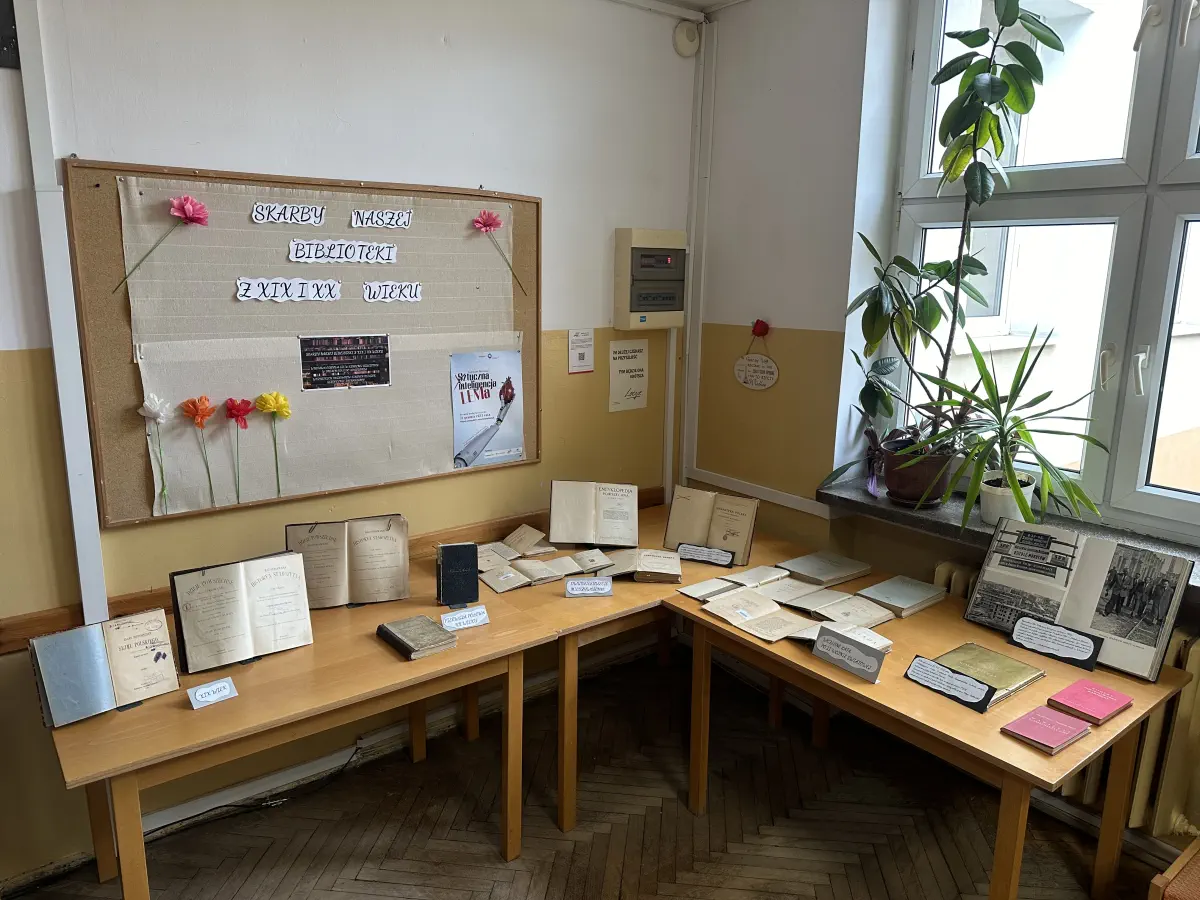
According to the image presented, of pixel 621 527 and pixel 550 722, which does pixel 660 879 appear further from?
pixel 621 527

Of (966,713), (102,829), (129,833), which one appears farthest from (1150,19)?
(102,829)

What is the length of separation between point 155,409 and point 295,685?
2.78 ft

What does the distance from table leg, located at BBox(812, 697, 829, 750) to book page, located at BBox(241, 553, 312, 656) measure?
5.75ft

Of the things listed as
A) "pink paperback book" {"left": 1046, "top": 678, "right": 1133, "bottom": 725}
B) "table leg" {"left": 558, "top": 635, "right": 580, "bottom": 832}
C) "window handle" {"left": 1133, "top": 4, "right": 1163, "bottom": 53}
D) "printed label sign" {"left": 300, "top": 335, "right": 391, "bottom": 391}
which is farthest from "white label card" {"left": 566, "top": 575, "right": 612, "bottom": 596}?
"window handle" {"left": 1133, "top": 4, "right": 1163, "bottom": 53}

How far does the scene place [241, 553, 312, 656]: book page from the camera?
81.0 inches

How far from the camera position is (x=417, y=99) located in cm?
254

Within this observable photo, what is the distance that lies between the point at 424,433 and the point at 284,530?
53 cm

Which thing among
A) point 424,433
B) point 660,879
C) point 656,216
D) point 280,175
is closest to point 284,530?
point 424,433

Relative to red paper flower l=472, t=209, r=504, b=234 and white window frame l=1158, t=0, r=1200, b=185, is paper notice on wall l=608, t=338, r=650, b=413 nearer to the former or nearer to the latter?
red paper flower l=472, t=209, r=504, b=234

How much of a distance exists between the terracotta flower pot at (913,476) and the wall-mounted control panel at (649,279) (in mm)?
1004

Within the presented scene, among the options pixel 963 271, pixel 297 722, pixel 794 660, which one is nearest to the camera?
pixel 297 722

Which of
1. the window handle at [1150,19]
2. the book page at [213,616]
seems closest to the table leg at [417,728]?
the book page at [213,616]

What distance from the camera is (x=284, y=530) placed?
2.50 metres

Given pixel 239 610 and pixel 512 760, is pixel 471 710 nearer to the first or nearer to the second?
pixel 512 760
